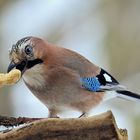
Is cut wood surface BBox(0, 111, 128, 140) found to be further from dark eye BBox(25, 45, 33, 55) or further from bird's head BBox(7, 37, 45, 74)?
dark eye BBox(25, 45, 33, 55)

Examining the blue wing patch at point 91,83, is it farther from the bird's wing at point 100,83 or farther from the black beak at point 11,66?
the black beak at point 11,66

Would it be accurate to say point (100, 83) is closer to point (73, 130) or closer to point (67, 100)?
point (67, 100)

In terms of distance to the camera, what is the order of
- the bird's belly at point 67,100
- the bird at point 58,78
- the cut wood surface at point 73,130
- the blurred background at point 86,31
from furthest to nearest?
the blurred background at point 86,31
the bird's belly at point 67,100
the bird at point 58,78
the cut wood surface at point 73,130

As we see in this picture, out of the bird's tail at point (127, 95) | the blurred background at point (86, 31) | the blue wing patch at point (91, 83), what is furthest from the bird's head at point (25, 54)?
the blurred background at point (86, 31)

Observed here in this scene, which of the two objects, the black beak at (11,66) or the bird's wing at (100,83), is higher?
the black beak at (11,66)

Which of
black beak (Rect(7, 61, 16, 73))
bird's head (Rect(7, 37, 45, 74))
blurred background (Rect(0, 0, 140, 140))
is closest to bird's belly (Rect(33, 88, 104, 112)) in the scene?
bird's head (Rect(7, 37, 45, 74))

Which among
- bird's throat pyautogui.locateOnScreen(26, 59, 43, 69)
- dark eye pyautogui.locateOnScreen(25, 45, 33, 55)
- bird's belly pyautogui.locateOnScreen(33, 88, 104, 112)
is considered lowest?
bird's belly pyautogui.locateOnScreen(33, 88, 104, 112)

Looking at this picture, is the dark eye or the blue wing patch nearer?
the dark eye
